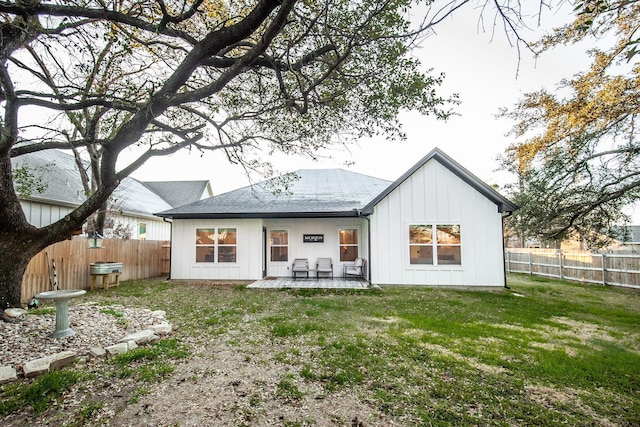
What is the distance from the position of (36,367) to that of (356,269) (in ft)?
30.4

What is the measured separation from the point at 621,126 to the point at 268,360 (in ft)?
32.4

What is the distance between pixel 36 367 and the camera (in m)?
3.44

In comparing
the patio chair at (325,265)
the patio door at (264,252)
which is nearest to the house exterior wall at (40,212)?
the patio door at (264,252)

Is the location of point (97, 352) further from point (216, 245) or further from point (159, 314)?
point (216, 245)

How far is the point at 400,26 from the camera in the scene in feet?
14.7

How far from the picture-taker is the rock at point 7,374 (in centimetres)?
325

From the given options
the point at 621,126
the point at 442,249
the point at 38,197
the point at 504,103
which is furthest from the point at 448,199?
the point at 38,197

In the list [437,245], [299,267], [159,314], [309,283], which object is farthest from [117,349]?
[437,245]

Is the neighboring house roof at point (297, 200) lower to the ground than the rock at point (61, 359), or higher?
higher

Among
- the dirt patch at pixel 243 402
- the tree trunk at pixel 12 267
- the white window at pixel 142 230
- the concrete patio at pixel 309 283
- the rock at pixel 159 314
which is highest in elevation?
the white window at pixel 142 230

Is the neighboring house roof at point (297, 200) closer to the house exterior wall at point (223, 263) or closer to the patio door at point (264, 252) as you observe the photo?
the house exterior wall at point (223, 263)

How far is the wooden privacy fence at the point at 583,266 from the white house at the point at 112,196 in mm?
16405

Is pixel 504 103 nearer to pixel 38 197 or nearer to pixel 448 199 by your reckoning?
pixel 448 199

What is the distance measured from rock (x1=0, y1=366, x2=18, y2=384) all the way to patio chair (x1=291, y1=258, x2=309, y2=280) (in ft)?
28.6
